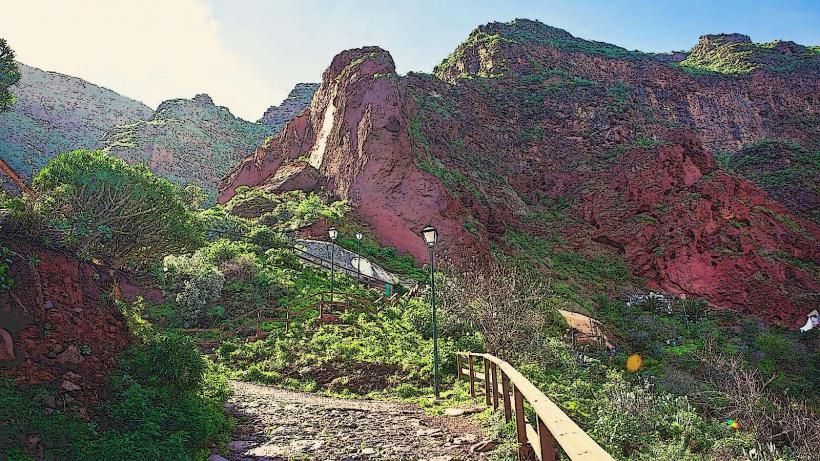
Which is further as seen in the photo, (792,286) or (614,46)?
(614,46)

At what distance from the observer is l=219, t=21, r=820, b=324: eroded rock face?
3153 centimetres

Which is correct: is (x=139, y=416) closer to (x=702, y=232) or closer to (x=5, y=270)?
(x=5, y=270)

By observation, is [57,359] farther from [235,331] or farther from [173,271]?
[173,271]

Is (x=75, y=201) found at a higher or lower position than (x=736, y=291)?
higher

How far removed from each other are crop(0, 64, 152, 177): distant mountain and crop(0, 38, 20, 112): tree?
49.7 m

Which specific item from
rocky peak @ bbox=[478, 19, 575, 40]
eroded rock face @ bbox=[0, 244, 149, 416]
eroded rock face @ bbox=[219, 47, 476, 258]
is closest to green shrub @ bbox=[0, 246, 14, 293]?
eroded rock face @ bbox=[0, 244, 149, 416]

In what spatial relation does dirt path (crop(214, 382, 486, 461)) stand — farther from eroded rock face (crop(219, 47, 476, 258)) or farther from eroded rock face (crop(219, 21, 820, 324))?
eroded rock face (crop(219, 47, 476, 258))

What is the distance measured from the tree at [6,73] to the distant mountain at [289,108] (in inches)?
2921

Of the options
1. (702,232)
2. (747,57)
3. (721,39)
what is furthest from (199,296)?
(721,39)

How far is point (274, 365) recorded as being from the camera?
13.4 metres

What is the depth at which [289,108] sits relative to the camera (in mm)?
91312

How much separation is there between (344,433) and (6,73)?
11895 millimetres

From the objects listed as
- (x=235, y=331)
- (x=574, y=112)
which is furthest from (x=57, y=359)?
(x=574, y=112)

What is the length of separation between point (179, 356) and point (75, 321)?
1.25 m
